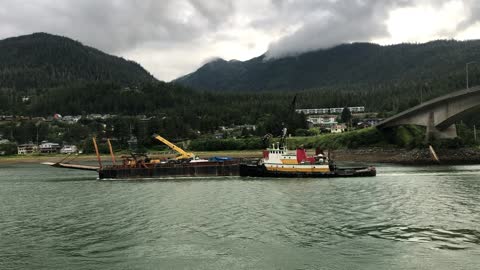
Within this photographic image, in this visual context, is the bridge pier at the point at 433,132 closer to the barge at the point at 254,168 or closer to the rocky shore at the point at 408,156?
the rocky shore at the point at 408,156

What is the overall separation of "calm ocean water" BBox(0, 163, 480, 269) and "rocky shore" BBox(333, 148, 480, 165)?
4563cm

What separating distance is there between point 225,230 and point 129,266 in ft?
29.3

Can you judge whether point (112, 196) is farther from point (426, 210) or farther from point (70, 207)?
point (426, 210)

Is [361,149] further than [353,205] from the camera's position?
Yes

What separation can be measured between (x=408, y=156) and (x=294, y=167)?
1839 inches

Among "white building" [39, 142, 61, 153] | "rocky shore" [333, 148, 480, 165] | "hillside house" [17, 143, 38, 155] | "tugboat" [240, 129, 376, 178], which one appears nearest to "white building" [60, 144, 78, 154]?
"white building" [39, 142, 61, 153]

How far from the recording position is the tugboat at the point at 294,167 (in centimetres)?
6700

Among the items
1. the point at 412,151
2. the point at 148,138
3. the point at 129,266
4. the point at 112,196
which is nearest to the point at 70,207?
the point at 112,196

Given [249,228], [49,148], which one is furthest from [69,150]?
[249,228]

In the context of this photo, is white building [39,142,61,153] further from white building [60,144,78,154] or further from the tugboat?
the tugboat

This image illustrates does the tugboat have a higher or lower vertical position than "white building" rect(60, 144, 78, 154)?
lower

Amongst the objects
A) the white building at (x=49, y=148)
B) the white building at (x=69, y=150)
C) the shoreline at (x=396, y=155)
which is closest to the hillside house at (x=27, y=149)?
the white building at (x=49, y=148)

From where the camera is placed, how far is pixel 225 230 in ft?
99.7

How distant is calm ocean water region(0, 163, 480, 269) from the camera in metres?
23.3
